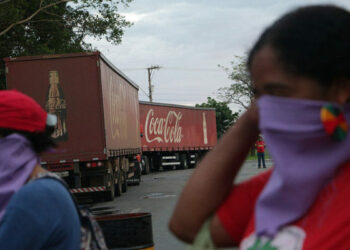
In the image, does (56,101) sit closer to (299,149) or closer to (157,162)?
(299,149)

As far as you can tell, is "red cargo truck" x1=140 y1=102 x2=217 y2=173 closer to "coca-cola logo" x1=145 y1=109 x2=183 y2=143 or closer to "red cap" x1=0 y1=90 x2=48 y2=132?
"coca-cola logo" x1=145 y1=109 x2=183 y2=143

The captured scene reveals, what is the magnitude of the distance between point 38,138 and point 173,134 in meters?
36.0

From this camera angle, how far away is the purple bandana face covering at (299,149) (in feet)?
5.05

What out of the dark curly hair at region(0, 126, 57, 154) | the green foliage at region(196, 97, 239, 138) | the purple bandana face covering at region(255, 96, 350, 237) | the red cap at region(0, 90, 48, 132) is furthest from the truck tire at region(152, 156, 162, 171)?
the green foliage at region(196, 97, 239, 138)

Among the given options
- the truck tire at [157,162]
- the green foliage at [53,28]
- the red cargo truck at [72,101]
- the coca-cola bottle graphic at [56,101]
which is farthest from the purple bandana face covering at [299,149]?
the truck tire at [157,162]

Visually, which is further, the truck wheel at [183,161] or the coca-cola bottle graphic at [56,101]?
the truck wheel at [183,161]

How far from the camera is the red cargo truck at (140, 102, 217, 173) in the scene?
35188 millimetres

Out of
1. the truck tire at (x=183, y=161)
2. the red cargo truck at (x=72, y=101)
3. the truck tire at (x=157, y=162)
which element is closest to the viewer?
the red cargo truck at (x=72, y=101)

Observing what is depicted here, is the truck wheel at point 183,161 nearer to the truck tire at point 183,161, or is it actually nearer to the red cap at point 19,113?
the truck tire at point 183,161

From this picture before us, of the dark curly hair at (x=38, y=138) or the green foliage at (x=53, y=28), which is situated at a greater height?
the green foliage at (x=53, y=28)

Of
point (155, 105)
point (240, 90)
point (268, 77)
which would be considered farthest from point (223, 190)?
point (240, 90)

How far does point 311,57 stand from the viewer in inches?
62.9

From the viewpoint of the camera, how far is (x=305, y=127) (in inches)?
60.3

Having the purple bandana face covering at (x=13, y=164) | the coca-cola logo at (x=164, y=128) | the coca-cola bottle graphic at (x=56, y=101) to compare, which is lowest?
the coca-cola logo at (x=164, y=128)
